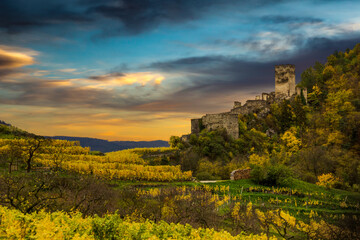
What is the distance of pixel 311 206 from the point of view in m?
28.7

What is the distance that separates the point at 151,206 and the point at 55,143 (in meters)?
22.7

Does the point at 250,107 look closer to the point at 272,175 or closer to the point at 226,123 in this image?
the point at 226,123

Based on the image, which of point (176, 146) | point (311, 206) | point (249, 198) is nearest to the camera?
point (249, 198)

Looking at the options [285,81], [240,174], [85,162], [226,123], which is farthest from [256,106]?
[85,162]

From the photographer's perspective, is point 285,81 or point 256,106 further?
point 285,81

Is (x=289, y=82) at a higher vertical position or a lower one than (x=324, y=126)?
higher

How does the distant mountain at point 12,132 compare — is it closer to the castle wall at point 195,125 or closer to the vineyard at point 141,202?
the vineyard at point 141,202

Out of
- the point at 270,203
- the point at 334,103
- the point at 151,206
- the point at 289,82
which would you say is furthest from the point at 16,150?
the point at 289,82

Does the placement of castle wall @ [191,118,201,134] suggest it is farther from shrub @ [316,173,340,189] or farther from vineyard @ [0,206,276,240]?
vineyard @ [0,206,276,240]

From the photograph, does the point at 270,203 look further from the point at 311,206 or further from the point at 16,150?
the point at 16,150

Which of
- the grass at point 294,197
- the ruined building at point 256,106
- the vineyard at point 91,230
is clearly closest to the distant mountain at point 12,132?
the grass at point 294,197

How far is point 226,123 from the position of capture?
185 ft

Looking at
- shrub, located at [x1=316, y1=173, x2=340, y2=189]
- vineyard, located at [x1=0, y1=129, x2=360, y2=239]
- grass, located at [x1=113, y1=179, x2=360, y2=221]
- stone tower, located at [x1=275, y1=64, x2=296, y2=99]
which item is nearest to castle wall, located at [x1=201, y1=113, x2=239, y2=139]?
vineyard, located at [x1=0, y1=129, x2=360, y2=239]

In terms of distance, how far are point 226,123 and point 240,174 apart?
2223 cm
